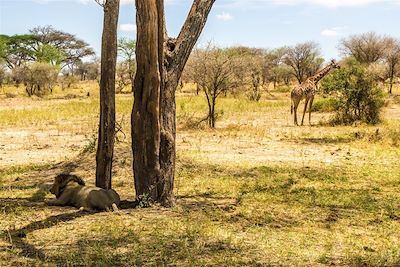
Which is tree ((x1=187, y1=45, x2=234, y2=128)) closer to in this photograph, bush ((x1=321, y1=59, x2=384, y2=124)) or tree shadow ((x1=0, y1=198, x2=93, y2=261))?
bush ((x1=321, y1=59, x2=384, y2=124))

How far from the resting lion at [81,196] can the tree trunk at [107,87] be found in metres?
0.37

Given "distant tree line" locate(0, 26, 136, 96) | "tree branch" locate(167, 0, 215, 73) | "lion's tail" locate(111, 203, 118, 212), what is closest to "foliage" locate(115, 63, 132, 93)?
"distant tree line" locate(0, 26, 136, 96)

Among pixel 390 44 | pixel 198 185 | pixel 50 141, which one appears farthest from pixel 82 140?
pixel 390 44

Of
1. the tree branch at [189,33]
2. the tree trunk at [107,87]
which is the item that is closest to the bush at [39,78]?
the tree trunk at [107,87]

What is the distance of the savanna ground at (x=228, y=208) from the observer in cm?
512

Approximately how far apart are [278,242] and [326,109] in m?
17.2

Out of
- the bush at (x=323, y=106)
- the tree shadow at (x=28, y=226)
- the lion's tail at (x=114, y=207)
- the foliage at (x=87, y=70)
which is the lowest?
the tree shadow at (x=28, y=226)

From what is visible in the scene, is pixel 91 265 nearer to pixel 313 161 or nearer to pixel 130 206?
pixel 130 206

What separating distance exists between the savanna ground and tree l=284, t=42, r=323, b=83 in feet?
101

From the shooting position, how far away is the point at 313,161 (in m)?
10.8

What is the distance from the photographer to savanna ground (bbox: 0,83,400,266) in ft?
16.8

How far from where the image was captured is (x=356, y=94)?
55.9 feet

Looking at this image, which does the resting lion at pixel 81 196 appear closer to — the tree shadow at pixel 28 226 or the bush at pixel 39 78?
the tree shadow at pixel 28 226

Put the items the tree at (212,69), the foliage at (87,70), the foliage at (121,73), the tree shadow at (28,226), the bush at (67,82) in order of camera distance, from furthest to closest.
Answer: the foliage at (87,70) < the bush at (67,82) < the foliage at (121,73) < the tree at (212,69) < the tree shadow at (28,226)
